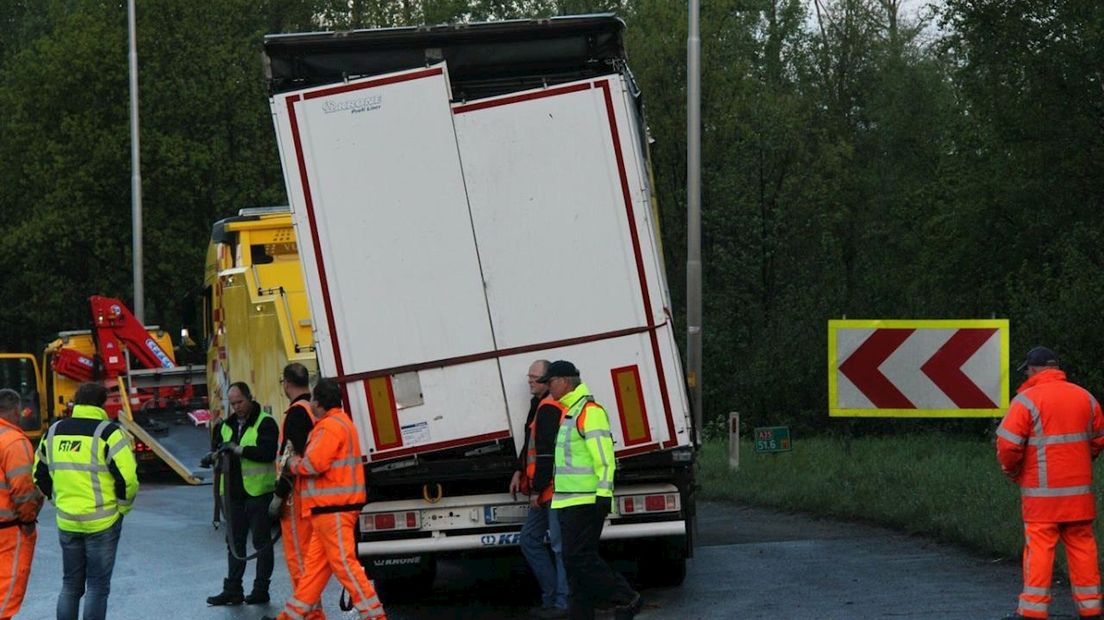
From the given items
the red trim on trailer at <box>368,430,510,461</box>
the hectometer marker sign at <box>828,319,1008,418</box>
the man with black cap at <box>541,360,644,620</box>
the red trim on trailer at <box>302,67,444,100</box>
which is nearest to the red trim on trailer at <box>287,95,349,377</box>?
the red trim on trailer at <box>302,67,444,100</box>

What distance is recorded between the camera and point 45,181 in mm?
45156

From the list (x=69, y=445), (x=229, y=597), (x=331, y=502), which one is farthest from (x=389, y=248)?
(x=229, y=597)

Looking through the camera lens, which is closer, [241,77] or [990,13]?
[990,13]

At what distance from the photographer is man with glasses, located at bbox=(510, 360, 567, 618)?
1095 cm

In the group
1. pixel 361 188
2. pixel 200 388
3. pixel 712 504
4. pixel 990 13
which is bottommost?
pixel 712 504

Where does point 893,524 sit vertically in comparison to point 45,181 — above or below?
below

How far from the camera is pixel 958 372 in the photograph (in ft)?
53.4

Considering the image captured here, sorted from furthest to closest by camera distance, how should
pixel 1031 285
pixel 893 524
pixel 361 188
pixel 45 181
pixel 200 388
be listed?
1. pixel 45 181
2. pixel 200 388
3. pixel 1031 285
4. pixel 893 524
5. pixel 361 188

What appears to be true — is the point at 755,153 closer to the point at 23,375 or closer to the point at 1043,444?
the point at 23,375

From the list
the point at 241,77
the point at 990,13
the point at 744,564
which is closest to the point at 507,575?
the point at 744,564

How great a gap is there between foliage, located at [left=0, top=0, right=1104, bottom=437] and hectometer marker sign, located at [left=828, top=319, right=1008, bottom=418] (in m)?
9.98

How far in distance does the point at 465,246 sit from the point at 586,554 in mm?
2236

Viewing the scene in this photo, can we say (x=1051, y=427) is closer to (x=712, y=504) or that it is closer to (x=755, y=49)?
(x=712, y=504)

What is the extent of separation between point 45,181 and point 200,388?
1787 centimetres
